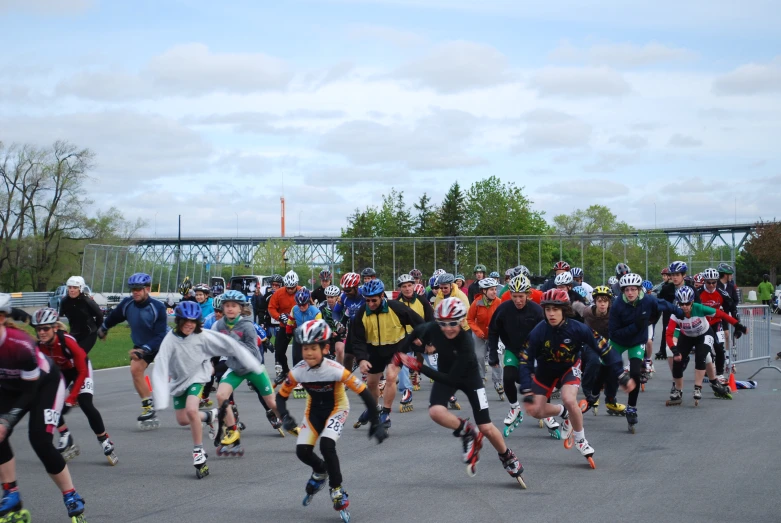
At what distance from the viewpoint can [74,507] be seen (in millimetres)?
6844

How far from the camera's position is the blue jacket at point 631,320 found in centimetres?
1261

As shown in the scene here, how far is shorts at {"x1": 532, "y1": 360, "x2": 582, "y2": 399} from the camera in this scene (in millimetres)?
9344

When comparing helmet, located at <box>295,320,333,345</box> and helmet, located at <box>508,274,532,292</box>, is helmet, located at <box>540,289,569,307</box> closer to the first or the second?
helmet, located at <box>508,274,532,292</box>

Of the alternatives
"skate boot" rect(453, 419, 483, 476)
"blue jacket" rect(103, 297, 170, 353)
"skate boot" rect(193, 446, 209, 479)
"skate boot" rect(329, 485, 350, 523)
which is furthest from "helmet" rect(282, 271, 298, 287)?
"skate boot" rect(329, 485, 350, 523)

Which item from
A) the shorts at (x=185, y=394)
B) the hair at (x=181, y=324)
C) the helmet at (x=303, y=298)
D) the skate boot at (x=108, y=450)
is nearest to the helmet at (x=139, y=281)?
the hair at (x=181, y=324)

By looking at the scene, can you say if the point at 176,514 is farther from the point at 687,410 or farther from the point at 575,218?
the point at 575,218

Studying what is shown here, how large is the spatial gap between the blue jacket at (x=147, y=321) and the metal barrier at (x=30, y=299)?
50074 mm

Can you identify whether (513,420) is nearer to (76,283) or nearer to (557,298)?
(557,298)

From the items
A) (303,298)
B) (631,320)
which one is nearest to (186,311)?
(303,298)

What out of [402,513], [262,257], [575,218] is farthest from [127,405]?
[575,218]

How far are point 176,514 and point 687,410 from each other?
9241mm

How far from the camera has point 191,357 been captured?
945 cm

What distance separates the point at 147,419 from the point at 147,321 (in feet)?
4.76

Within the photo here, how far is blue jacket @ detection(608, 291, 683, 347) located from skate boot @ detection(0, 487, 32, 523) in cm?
888
